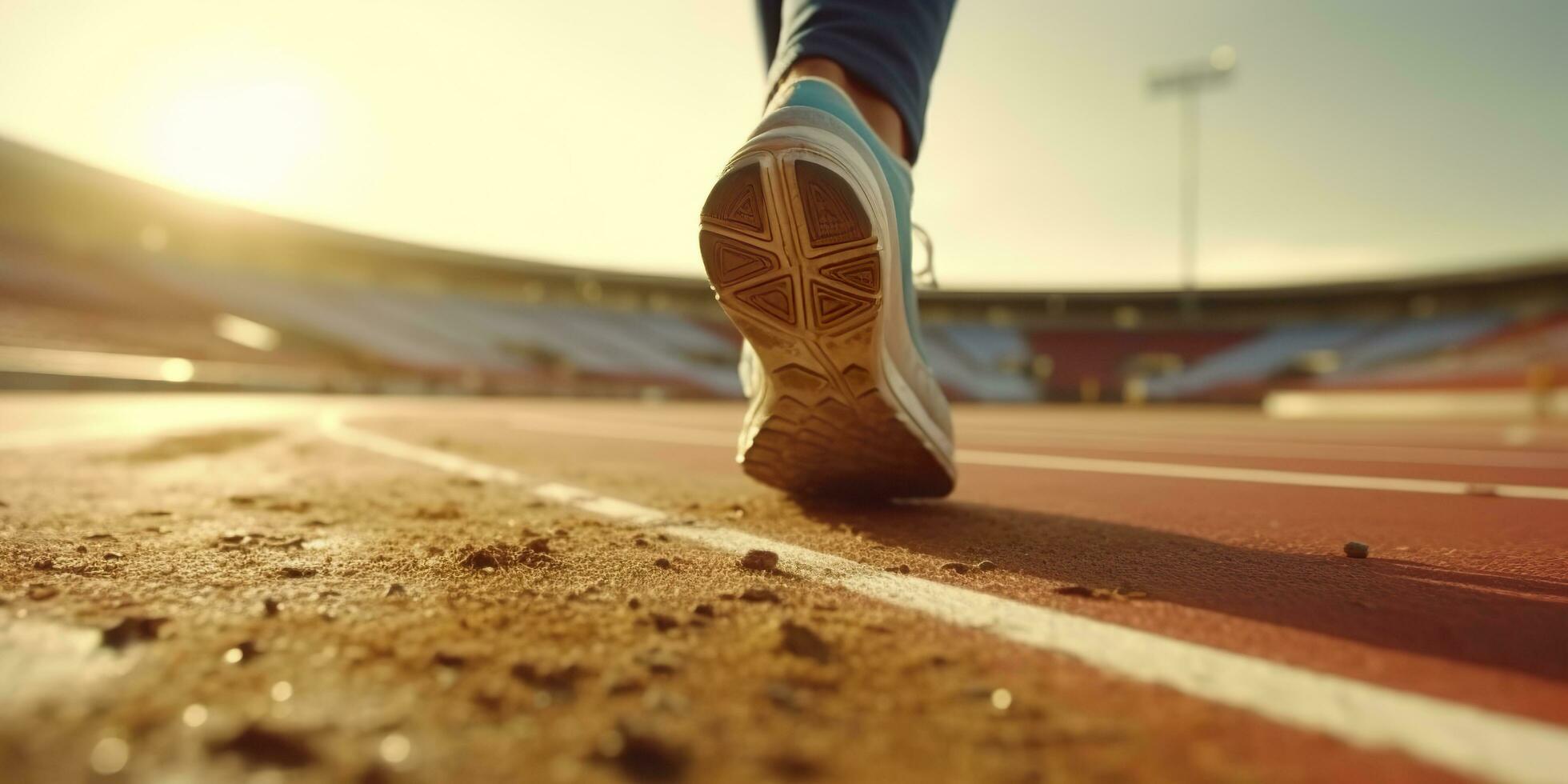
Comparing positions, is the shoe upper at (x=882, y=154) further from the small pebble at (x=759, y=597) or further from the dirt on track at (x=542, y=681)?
the small pebble at (x=759, y=597)

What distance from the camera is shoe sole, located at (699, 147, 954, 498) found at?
1.00m

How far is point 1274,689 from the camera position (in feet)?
1.70

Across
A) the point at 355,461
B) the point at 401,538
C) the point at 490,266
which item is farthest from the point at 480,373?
the point at 401,538

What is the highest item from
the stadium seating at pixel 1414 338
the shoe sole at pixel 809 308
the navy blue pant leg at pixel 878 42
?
the stadium seating at pixel 1414 338

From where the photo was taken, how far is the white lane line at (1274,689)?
17.1 inches

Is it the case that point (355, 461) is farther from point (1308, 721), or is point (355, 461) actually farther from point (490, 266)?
point (490, 266)

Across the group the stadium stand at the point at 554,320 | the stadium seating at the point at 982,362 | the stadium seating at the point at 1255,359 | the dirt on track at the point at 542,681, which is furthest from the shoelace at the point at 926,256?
the stadium seating at the point at 1255,359

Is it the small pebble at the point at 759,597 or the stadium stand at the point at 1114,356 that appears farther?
the stadium stand at the point at 1114,356

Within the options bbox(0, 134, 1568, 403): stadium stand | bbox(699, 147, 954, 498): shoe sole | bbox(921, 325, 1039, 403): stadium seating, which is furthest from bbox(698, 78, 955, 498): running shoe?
bbox(921, 325, 1039, 403): stadium seating

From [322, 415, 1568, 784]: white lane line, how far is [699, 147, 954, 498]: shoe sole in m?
0.36

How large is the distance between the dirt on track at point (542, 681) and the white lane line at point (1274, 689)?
2cm

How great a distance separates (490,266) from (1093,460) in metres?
27.5

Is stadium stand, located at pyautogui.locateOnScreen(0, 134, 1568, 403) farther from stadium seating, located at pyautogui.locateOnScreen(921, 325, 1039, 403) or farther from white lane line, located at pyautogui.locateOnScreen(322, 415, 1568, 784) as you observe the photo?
white lane line, located at pyautogui.locateOnScreen(322, 415, 1568, 784)

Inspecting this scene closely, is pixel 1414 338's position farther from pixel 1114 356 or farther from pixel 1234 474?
pixel 1234 474
